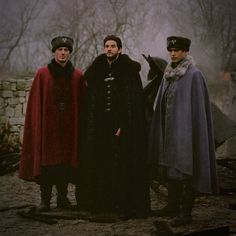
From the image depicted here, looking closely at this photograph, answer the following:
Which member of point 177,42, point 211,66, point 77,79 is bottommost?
point 77,79

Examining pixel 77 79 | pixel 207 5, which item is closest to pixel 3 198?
pixel 77 79

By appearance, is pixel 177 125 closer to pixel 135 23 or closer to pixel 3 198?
pixel 3 198

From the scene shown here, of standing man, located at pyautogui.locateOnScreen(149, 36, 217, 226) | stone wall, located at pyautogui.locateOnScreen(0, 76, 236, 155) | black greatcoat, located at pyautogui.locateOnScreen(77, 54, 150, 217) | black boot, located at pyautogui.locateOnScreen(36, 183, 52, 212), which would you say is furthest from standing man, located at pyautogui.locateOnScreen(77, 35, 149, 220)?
stone wall, located at pyautogui.locateOnScreen(0, 76, 236, 155)

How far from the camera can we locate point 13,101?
923 cm

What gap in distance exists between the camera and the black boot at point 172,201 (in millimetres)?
4560

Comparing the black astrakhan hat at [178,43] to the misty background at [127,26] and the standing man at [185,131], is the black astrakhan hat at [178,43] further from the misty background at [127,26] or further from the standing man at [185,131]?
the misty background at [127,26]

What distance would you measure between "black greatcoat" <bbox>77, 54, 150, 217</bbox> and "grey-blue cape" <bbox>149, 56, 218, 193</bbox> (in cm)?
33

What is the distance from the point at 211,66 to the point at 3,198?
6.04 meters

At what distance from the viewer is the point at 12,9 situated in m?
10.3

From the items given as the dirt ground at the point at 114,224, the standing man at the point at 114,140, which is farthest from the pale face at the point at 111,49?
the dirt ground at the point at 114,224

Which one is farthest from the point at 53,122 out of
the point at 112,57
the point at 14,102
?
the point at 14,102

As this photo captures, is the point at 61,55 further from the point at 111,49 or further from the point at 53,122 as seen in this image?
the point at 53,122

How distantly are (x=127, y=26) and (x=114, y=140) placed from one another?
643 cm

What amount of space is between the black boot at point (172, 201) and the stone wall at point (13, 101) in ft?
16.9
